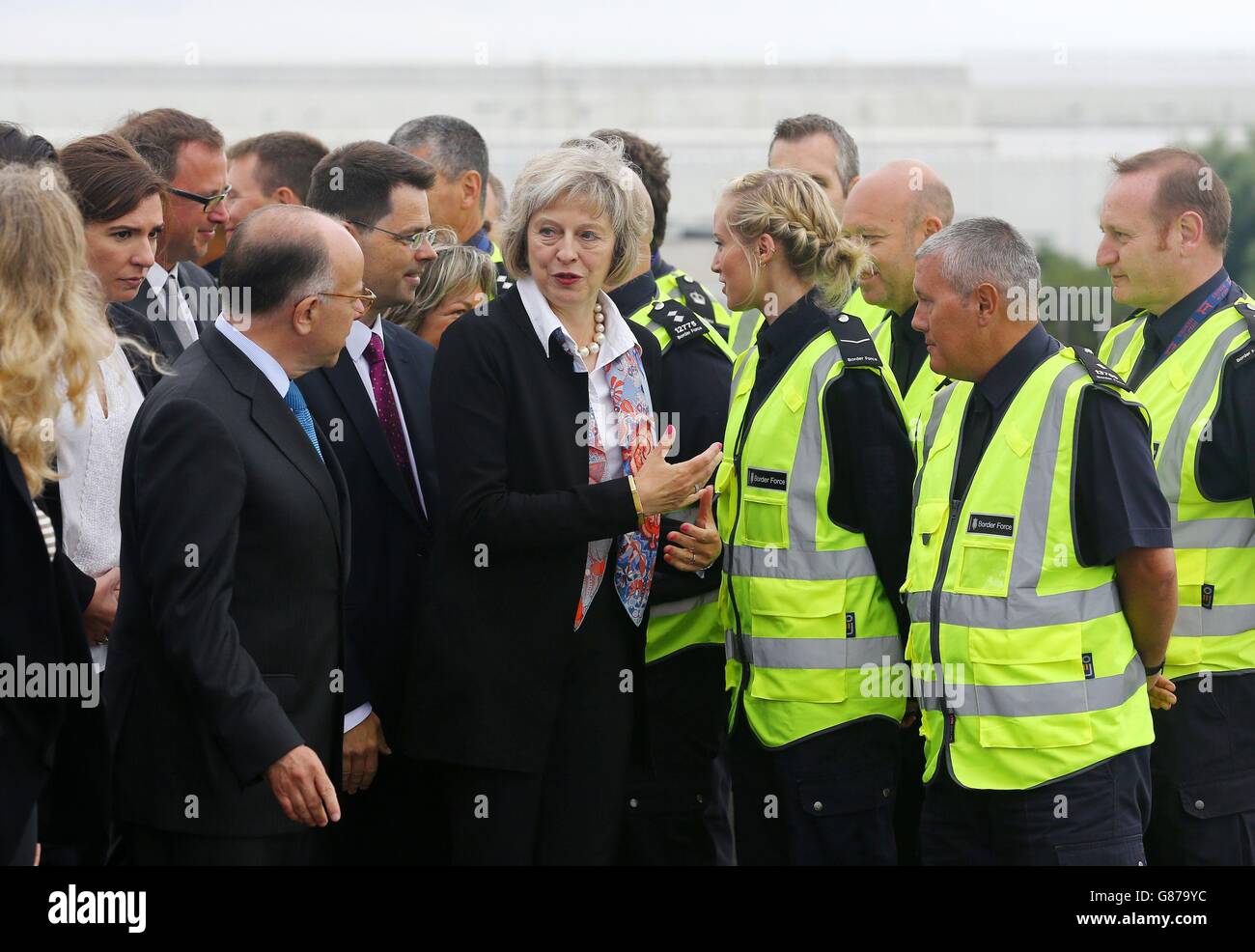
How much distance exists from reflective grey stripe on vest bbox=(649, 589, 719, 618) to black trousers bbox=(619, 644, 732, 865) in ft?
0.42

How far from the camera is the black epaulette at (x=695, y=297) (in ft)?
18.3

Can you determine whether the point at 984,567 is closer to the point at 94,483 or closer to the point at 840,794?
the point at 840,794

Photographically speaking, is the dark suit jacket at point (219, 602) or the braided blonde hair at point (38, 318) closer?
the braided blonde hair at point (38, 318)

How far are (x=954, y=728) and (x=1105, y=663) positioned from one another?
403 mm

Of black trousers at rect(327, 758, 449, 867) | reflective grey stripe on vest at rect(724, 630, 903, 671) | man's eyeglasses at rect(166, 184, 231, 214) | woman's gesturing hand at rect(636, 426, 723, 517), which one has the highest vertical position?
man's eyeglasses at rect(166, 184, 231, 214)

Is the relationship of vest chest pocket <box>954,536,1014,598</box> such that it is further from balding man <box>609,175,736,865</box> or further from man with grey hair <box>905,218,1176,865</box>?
balding man <box>609,175,736,865</box>

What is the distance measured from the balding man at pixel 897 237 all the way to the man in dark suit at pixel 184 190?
2.23 meters

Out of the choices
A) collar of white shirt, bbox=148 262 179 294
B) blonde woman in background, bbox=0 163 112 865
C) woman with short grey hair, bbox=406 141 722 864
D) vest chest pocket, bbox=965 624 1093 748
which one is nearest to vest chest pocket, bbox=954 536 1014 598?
vest chest pocket, bbox=965 624 1093 748

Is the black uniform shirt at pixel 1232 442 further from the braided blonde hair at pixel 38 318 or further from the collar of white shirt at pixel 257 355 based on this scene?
the braided blonde hair at pixel 38 318

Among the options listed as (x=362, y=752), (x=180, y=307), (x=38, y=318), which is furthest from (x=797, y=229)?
(x=38, y=318)

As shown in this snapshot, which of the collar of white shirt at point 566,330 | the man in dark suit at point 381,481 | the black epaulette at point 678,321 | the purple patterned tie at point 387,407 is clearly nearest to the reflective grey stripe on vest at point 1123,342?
the black epaulette at point 678,321

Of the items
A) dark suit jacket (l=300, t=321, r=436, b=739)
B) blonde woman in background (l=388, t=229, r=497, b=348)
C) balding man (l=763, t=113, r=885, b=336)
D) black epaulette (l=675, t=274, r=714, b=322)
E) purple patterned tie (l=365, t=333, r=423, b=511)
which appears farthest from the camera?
balding man (l=763, t=113, r=885, b=336)

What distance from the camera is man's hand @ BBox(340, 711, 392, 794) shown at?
4.00 meters

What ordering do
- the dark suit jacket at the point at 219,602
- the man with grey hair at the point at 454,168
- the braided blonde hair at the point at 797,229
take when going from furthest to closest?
the man with grey hair at the point at 454,168 < the braided blonde hair at the point at 797,229 < the dark suit jacket at the point at 219,602
